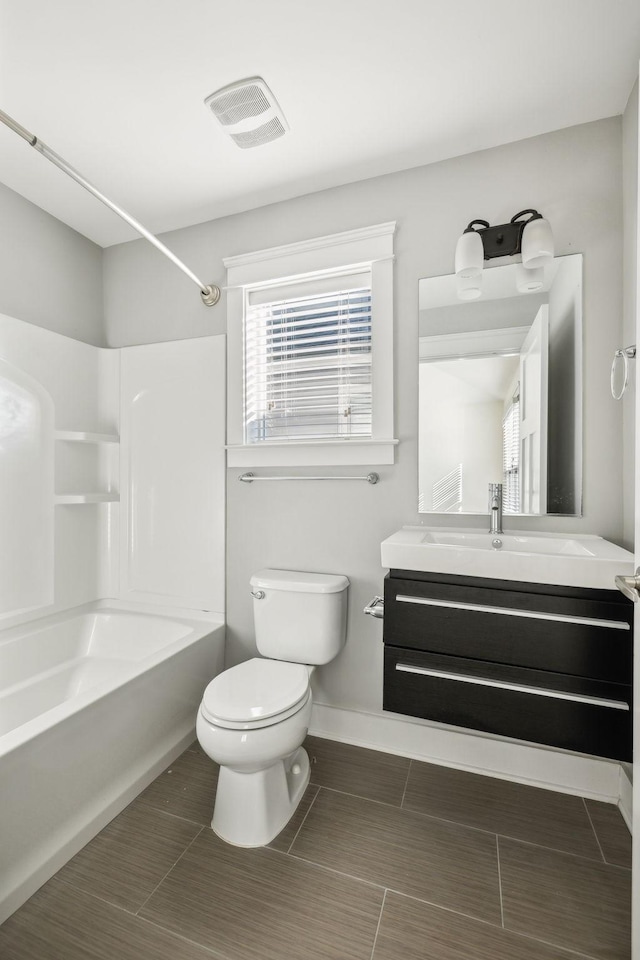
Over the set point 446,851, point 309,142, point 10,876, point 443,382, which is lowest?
point 446,851

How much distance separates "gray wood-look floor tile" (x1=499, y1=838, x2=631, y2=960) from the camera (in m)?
1.16

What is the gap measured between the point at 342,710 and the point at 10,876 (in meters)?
1.24

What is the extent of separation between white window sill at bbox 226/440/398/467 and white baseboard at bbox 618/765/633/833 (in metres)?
1.40

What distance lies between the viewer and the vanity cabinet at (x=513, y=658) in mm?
1264

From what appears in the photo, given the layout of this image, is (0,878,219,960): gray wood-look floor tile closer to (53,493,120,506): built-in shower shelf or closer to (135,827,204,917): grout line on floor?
(135,827,204,917): grout line on floor

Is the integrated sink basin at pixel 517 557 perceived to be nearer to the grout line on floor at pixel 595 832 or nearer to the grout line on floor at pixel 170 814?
the grout line on floor at pixel 595 832

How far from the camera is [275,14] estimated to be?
4.26 ft

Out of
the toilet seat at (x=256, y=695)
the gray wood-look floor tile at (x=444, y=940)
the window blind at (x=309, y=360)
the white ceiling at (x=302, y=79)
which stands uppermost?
the white ceiling at (x=302, y=79)

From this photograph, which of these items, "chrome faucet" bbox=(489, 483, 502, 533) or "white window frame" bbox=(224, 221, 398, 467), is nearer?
"chrome faucet" bbox=(489, 483, 502, 533)

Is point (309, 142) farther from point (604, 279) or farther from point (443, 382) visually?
point (604, 279)

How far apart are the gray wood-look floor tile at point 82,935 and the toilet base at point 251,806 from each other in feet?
1.06

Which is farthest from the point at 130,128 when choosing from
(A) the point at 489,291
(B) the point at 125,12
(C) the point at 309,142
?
(A) the point at 489,291

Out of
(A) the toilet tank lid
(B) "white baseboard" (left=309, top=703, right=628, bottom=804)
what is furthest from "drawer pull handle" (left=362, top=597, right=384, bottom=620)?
(B) "white baseboard" (left=309, top=703, right=628, bottom=804)

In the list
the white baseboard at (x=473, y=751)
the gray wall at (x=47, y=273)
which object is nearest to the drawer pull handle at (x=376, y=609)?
the white baseboard at (x=473, y=751)
